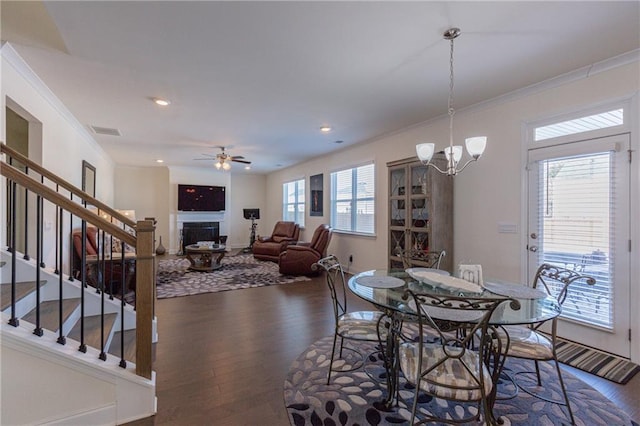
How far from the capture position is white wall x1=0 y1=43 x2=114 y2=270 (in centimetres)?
262

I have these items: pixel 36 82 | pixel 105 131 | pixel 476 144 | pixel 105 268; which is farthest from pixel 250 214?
pixel 476 144

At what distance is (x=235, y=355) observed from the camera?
258 centimetres

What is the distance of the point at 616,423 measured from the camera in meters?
1.77

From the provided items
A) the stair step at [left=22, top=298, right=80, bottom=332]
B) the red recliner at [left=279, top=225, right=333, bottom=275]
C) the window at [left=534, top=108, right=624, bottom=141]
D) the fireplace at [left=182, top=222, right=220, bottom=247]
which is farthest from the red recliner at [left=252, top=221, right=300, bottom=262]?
the window at [left=534, top=108, right=624, bottom=141]

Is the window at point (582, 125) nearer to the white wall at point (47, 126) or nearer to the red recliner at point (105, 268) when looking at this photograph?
the white wall at point (47, 126)

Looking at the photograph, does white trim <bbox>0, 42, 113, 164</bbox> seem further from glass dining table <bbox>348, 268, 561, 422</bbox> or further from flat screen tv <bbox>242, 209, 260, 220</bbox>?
flat screen tv <bbox>242, 209, 260, 220</bbox>

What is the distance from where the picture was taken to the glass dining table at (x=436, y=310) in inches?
65.8

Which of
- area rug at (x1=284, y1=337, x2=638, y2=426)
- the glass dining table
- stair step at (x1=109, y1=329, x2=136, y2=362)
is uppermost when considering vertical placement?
the glass dining table

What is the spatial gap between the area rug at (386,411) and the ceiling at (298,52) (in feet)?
8.53

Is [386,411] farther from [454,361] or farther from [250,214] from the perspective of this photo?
[250,214]

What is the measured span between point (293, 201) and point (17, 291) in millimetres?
6812

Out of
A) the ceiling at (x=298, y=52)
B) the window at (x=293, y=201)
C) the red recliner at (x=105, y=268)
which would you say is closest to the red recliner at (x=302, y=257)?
the window at (x=293, y=201)

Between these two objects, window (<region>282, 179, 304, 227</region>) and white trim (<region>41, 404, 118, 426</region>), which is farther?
window (<region>282, 179, 304, 227</region>)

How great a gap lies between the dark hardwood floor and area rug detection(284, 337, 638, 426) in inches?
4.1
